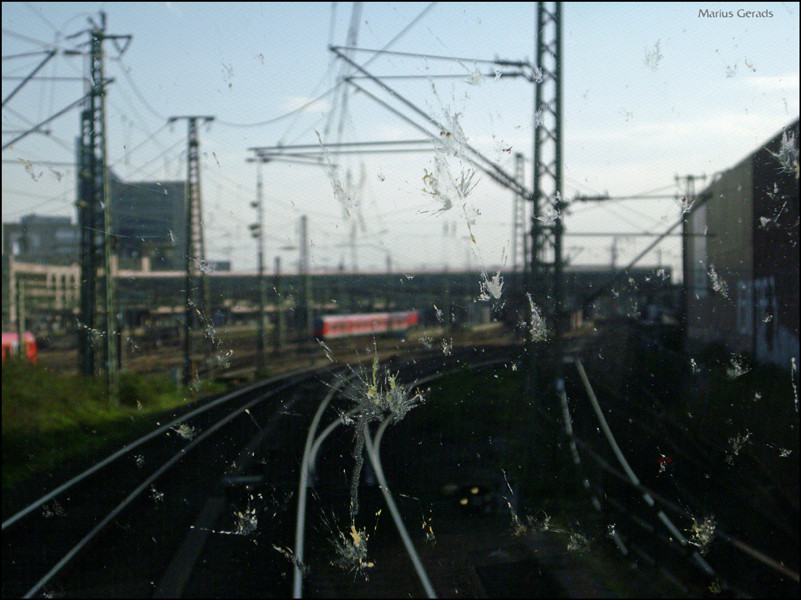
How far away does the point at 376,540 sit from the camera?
222 cm

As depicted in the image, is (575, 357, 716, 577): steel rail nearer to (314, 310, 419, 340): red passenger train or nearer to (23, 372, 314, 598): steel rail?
(314, 310, 419, 340): red passenger train

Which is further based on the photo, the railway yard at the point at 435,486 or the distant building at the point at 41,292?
the distant building at the point at 41,292

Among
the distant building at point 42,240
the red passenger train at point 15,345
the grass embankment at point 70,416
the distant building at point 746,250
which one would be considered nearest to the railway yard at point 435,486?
the grass embankment at point 70,416

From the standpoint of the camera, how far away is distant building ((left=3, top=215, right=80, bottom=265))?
3.99m

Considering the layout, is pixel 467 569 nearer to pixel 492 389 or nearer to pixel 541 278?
pixel 492 389

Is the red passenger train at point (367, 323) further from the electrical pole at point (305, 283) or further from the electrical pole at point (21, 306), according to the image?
the electrical pole at point (21, 306)

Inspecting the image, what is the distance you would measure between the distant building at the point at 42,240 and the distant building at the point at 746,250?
147 inches

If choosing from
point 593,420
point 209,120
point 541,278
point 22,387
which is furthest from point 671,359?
point 22,387

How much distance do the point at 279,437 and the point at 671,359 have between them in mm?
1680

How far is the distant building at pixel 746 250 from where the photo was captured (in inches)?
83.4

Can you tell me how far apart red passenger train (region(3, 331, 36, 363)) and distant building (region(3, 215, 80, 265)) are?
3.71 feet


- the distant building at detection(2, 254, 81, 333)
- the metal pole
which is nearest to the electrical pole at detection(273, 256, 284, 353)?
the metal pole

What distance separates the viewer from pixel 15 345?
7.79 m

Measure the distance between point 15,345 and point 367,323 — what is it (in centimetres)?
781
